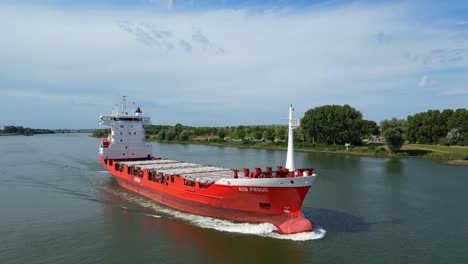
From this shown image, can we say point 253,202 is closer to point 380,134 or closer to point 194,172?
point 194,172

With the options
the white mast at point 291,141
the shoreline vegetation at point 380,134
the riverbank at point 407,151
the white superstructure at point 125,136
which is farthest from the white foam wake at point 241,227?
the shoreline vegetation at point 380,134

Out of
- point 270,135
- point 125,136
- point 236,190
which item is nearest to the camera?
point 236,190

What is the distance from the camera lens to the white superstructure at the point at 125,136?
29828 millimetres

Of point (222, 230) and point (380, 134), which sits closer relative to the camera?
point (222, 230)

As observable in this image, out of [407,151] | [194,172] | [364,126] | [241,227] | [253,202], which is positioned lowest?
[241,227]

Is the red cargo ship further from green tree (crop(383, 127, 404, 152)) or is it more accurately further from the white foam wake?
green tree (crop(383, 127, 404, 152))

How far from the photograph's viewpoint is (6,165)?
3969 centimetres

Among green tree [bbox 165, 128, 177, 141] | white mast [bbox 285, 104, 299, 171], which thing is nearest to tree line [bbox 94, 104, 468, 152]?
green tree [bbox 165, 128, 177, 141]

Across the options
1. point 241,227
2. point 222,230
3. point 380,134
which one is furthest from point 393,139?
point 222,230

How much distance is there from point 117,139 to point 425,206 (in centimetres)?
2468

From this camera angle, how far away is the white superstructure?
29828mm

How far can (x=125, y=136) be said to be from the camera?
99.8 ft

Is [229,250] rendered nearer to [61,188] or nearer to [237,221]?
[237,221]

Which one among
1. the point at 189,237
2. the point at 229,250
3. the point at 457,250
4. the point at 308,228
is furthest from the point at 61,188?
the point at 457,250
